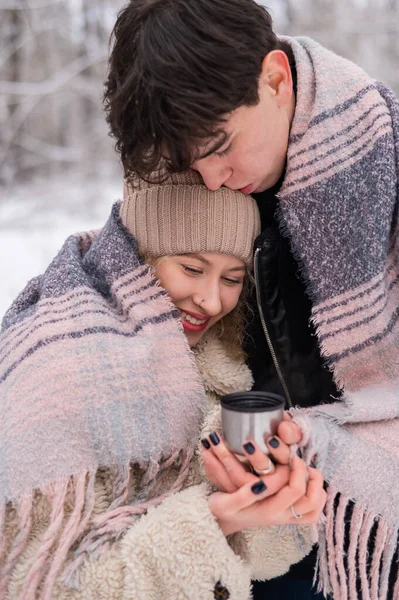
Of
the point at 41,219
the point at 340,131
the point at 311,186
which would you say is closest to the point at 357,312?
the point at 311,186

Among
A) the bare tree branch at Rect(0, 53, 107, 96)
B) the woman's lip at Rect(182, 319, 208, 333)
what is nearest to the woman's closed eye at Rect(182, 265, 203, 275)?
the woman's lip at Rect(182, 319, 208, 333)

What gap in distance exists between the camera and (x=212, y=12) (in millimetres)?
1320

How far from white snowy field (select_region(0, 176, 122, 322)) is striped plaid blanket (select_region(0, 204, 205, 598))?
3.50 meters

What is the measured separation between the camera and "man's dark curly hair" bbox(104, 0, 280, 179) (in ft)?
4.21

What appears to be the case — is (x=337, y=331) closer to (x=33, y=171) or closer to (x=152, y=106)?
(x=152, y=106)

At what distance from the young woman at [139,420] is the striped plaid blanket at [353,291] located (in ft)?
0.41

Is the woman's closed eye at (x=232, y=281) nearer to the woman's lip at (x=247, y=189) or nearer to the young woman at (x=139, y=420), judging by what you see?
the young woman at (x=139, y=420)

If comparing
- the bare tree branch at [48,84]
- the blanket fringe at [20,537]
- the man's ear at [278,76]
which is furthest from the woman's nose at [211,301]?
the bare tree branch at [48,84]

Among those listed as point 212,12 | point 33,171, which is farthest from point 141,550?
point 33,171

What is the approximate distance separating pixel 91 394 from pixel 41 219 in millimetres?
6581

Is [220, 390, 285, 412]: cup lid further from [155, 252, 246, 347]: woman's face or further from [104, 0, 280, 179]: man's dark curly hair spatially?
[104, 0, 280, 179]: man's dark curly hair

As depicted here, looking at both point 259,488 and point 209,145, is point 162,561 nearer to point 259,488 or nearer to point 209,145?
point 259,488

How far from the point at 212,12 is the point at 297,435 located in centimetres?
82

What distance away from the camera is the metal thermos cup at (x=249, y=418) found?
117 centimetres
